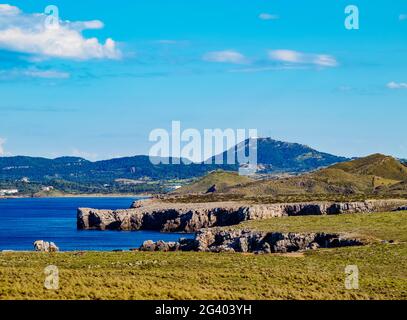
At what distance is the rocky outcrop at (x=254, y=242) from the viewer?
88.6 m

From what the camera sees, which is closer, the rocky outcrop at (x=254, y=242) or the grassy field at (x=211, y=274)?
the grassy field at (x=211, y=274)

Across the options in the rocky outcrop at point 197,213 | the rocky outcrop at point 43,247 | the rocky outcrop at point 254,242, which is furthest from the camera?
the rocky outcrop at point 197,213

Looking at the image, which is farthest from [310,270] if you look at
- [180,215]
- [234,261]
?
[180,215]

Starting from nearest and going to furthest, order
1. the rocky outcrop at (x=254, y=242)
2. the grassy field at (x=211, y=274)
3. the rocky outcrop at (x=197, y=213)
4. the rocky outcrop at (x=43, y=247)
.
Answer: the grassy field at (x=211, y=274), the rocky outcrop at (x=254, y=242), the rocky outcrop at (x=43, y=247), the rocky outcrop at (x=197, y=213)

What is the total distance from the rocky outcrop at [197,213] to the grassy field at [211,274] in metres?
57.3

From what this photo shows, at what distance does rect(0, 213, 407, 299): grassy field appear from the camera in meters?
42.9

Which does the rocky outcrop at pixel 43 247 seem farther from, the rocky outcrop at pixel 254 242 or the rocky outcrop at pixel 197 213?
the rocky outcrop at pixel 197 213

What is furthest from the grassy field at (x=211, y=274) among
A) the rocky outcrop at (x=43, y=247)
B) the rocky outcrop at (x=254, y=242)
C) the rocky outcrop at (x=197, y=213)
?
the rocky outcrop at (x=197, y=213)

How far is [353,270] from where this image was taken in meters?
57.8

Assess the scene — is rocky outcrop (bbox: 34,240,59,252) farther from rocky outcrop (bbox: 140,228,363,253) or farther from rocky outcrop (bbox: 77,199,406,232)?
rocky outcrop (bbox: 77,199,406,232)

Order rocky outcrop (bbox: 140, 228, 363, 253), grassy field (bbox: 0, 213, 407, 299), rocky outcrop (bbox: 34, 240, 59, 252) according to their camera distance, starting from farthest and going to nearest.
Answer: rocky outcrop (bbox: 34, 240, 59, 252)
rocky outcrop (bbox: 140, 228, 363, 253)
grassy field (bbox: 0, 213, 407, 299)

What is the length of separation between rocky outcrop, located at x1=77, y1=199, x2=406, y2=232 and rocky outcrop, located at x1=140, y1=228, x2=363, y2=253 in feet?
132

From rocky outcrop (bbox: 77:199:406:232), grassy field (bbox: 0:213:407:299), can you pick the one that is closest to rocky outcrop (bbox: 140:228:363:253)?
grassy field (bbox: 0:213:407:299)
